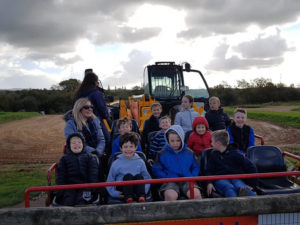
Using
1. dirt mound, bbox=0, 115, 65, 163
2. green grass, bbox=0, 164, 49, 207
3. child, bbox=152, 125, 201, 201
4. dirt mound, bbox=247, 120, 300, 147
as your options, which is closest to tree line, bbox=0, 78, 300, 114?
dirt mound, bbox=0, 115, 65, 163

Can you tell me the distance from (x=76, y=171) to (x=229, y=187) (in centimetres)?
207

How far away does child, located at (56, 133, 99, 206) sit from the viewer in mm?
3895

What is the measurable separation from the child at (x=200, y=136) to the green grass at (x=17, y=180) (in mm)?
4189

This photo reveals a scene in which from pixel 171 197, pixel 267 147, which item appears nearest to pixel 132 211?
pixel 171 197

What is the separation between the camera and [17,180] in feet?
27.3

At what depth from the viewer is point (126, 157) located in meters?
4.16

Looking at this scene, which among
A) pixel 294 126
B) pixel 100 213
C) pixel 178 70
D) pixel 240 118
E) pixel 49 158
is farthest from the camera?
pixel 294 126

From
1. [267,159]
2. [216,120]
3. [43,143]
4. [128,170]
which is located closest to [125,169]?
[128,170]

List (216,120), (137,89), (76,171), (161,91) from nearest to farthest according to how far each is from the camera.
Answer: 1. (76,171)
2. (216,120)
3. (161,91)
4. (137,89)

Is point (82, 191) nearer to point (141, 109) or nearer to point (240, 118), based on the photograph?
point (240, 118)

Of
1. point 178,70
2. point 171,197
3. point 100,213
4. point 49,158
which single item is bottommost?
point 49,158

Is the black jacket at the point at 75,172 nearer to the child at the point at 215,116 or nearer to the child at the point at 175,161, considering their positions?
the child at the point at 175,161

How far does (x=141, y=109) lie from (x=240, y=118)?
3.73 metres

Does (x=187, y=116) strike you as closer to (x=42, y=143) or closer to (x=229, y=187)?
(x=229, y=187)
